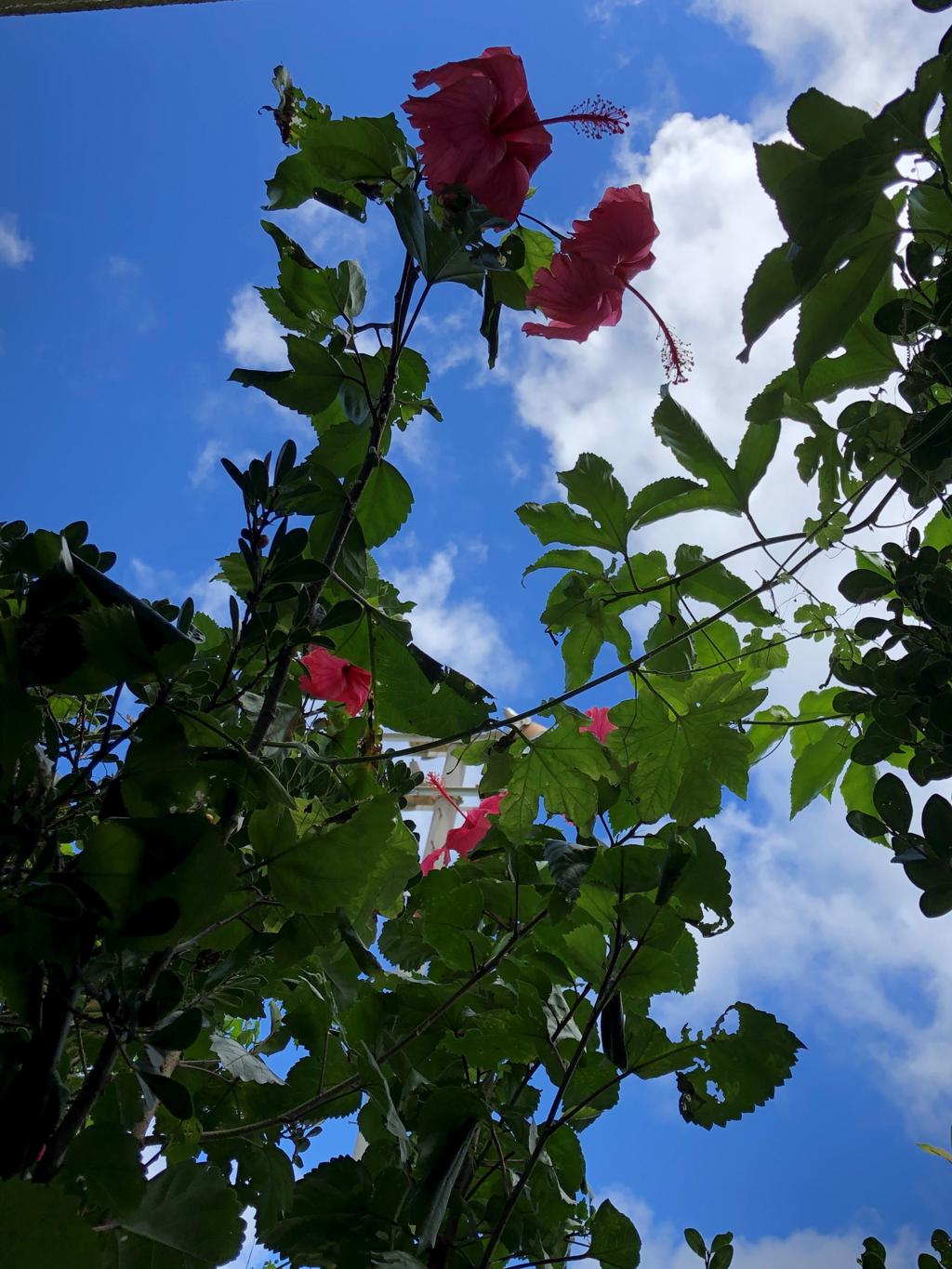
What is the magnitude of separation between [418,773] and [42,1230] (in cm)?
53

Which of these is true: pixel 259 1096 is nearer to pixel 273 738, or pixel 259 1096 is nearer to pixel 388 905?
pixel 388 905

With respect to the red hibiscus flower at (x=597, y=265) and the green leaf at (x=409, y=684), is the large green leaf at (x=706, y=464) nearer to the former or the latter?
the red hibiscus flower at (x=597, y=265)

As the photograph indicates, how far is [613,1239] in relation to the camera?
2.30 ft

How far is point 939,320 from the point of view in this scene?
61 cm

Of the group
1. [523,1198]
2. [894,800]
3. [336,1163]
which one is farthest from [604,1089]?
[894,800]

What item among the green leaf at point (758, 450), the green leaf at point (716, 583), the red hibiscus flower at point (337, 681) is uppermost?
the green leaf at point (758, 450)

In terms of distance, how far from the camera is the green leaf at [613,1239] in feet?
2.28

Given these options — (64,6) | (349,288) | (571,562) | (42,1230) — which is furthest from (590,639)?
(64,6)

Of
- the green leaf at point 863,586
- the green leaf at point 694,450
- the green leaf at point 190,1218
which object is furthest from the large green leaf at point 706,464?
the green leaf at point 190,1218

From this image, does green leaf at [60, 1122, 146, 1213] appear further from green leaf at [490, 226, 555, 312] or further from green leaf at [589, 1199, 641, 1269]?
green leaf at [490, 226, 555, 312]

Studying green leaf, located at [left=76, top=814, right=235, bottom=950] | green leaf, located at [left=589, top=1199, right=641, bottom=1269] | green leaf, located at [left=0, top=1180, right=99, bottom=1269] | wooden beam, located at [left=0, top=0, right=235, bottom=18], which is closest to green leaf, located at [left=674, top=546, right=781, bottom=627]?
green leaf, located at [left=589, top=1199, right=641, bottom=1269]

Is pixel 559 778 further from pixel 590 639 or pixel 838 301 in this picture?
pixel 838 301

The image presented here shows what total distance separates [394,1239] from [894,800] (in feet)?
1.57

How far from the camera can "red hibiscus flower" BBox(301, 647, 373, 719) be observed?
97 cm
